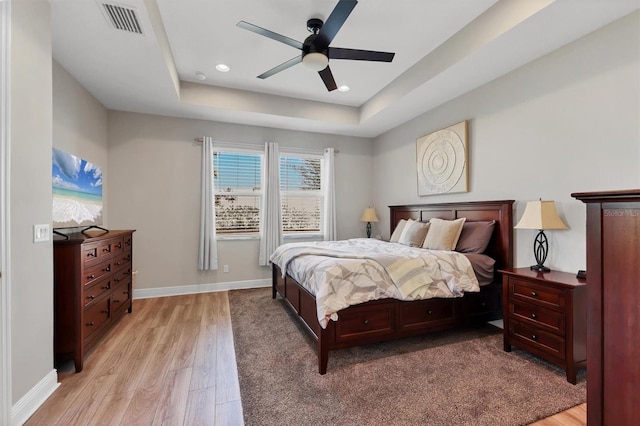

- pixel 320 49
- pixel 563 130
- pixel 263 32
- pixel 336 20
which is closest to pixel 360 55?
pixel 320 49

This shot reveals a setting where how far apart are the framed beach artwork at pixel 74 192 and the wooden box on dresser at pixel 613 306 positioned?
344 centimetres

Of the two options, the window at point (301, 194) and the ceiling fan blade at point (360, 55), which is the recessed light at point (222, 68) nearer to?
the ceiling fan blade at point (360, 55)

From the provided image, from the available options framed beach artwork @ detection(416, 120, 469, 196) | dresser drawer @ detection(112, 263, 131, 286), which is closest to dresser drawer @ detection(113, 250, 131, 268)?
dresser drawer @ detection(112, 263, 131, 286)

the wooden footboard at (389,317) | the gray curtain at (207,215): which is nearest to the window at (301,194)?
the gray curtain at (207,215)

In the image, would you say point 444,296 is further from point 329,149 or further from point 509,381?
point 329,149

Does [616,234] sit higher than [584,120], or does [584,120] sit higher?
[584,120]

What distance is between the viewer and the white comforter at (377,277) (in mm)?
2152

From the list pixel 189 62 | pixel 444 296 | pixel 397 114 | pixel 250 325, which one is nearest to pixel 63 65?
pixel 189 62

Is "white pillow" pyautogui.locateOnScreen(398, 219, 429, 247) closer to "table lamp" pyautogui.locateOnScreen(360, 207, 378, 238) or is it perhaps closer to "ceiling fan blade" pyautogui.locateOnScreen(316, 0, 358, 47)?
"table lamp" pyautogui.locateOnScreen(360, 207, 378, 238)

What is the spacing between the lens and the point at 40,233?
1810mm

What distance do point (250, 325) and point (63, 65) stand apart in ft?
10.5

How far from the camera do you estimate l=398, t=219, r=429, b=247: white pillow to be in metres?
3.50

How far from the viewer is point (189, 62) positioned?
3234 millimetres

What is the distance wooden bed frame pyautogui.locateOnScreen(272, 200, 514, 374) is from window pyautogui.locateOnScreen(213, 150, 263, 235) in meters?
1.59
